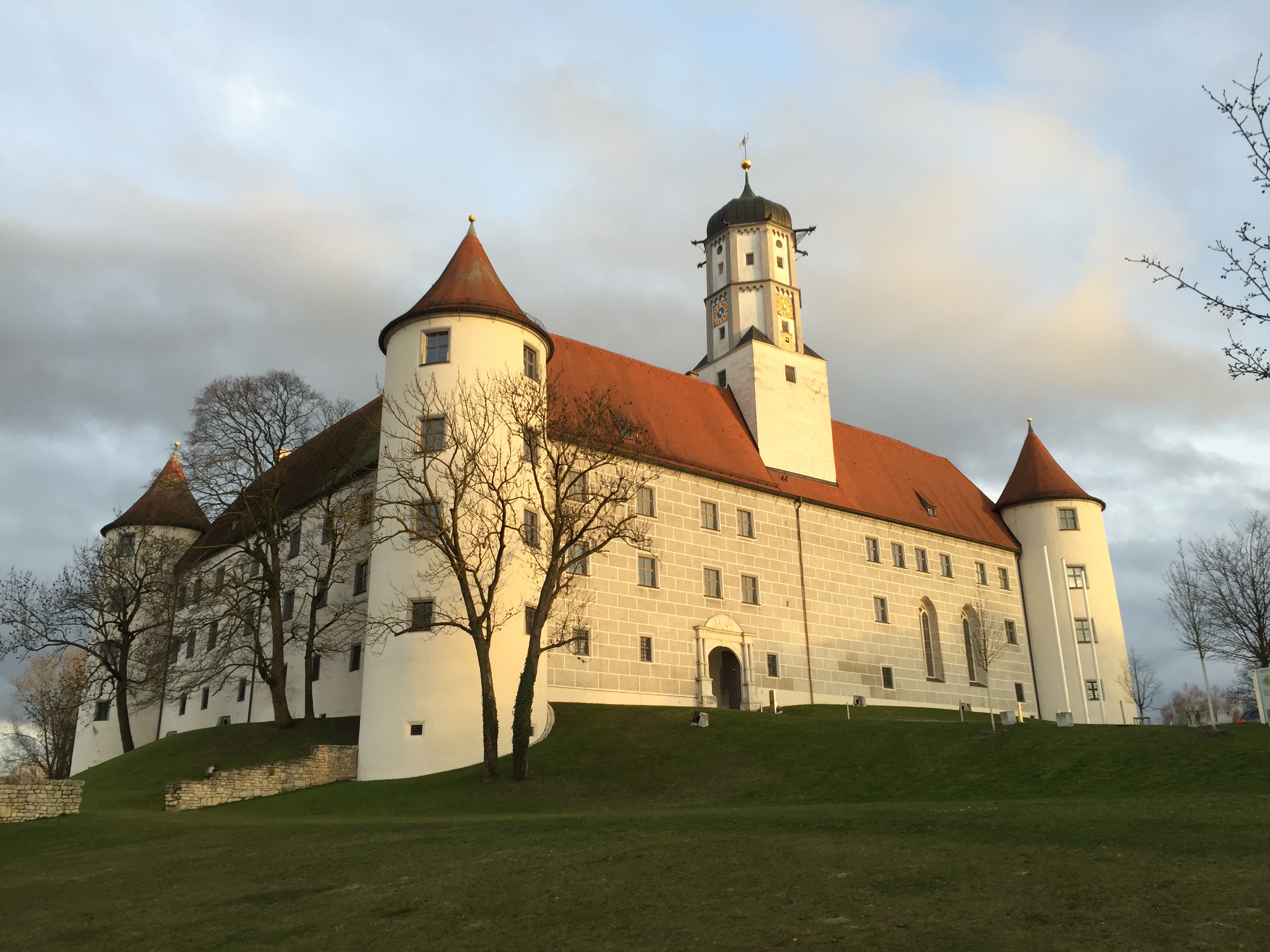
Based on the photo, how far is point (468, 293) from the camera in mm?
33375

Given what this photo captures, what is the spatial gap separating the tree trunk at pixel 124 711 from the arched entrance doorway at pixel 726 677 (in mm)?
21760

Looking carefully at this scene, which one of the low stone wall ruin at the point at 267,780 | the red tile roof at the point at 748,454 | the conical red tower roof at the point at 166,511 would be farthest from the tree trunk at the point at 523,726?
the conical red tower roof at the point at 166,511

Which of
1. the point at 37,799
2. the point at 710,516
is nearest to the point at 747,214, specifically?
the point at 710,516

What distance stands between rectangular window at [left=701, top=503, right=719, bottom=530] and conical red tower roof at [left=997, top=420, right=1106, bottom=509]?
20.0 m

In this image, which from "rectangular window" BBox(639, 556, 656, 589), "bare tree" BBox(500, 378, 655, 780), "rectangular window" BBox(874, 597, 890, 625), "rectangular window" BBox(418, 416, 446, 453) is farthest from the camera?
"rectangular window" BBox(874, 597, 890, 625)

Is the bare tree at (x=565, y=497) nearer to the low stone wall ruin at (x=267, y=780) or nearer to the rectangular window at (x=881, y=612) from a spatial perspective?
the low stone wall ruin at (x=267, y=780)

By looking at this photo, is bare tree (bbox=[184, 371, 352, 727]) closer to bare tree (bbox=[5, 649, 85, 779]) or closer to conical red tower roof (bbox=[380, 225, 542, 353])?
conical red tower roof (bbox=[380, 225, 542, 353])

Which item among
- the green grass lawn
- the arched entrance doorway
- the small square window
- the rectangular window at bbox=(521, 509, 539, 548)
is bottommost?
the green grass lawn

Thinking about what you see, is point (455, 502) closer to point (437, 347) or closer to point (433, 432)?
point (433, 432)

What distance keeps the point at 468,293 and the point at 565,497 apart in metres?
9.49

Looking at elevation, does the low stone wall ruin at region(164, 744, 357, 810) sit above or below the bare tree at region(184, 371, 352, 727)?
below

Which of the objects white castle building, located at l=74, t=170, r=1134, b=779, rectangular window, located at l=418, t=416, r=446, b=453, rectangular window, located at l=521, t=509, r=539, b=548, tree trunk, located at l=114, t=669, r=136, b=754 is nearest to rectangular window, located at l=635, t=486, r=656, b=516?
white castle building, located at l=74, t=170, r=1134, b=779

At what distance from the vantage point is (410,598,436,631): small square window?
29562mm

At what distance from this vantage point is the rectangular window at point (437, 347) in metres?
32.6
